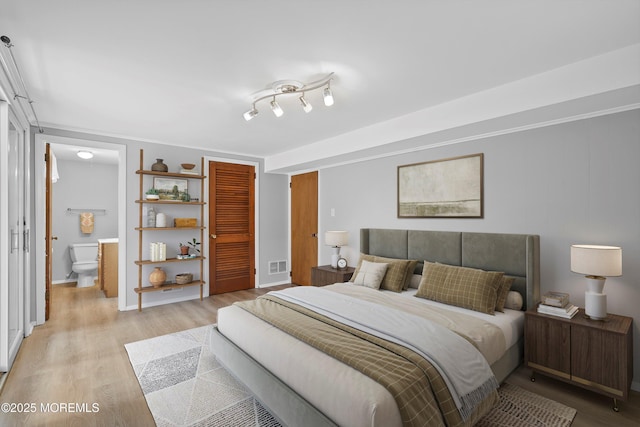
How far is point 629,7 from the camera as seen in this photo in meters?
1.66

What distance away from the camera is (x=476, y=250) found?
325cm

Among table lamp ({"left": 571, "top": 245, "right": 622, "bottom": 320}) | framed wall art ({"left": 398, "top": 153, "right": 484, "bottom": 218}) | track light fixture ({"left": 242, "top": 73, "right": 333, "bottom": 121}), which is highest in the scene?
track light fixture ({"left": 242, "top": 73, "right": 333, "bottom": 121})

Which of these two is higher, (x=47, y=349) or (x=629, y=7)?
(x=629, y=7)

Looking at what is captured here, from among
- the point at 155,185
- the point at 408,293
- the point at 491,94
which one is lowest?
the point at 408,293

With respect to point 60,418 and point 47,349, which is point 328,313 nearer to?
point 60,418

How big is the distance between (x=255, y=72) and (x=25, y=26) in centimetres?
136

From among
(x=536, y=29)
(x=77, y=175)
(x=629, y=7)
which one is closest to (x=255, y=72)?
(x=536, y=29)

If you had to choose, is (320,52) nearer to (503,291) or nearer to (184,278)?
(503,291)

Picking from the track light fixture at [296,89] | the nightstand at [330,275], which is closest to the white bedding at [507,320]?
the nightstand at [330,275]

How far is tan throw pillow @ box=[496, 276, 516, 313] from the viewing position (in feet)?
9.15

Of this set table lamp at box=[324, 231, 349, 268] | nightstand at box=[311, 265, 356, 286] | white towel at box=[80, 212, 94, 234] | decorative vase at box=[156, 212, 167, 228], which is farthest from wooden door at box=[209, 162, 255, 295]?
white towel at box=[80, 212, 94, 234]

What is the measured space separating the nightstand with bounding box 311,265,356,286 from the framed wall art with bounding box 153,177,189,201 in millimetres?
2337

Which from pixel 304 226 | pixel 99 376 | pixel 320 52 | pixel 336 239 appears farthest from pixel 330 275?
pixel 320 52

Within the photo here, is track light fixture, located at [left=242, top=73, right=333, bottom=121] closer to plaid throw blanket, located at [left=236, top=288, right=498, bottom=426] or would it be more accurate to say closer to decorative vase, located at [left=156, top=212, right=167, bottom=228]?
plaid throw blanket, located at [left=236, top=288, right=498, bottom=426]
